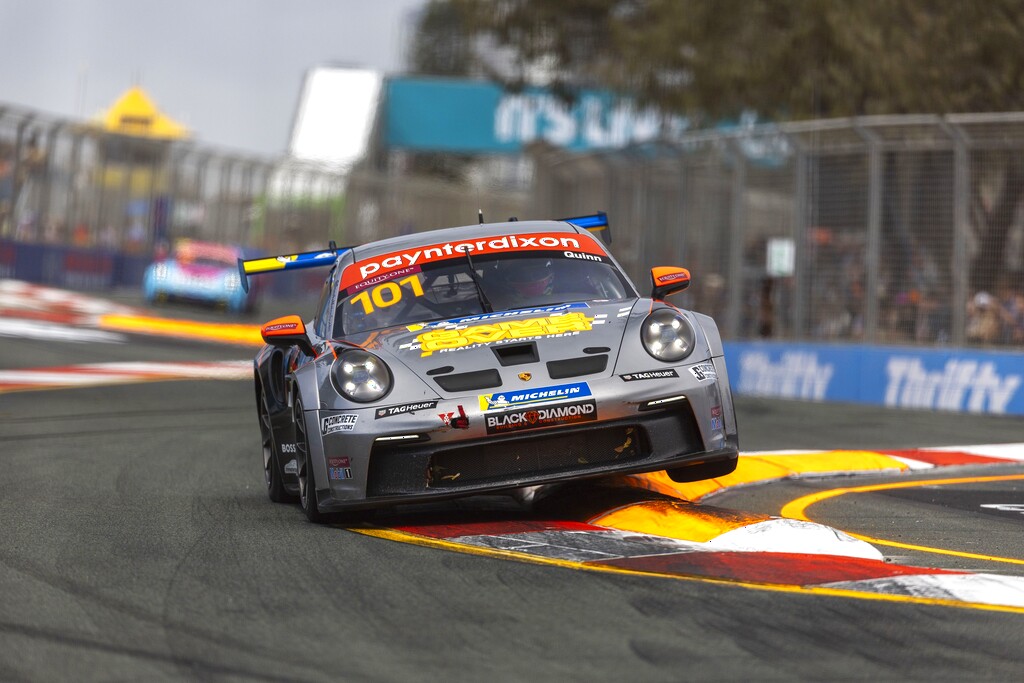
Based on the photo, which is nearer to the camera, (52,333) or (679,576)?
(679,576)

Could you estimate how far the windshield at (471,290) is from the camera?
7398 millimetres

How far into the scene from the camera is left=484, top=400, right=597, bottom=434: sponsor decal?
6316mm

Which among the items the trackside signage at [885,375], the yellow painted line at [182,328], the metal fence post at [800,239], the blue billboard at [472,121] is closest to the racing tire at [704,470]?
the trackside signage at [885,375]

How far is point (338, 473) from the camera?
650cm

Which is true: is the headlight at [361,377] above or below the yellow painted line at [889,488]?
above

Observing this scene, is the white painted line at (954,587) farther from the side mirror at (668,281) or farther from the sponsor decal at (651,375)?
the side mirror at (668,281)

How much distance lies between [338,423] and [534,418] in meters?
0.79

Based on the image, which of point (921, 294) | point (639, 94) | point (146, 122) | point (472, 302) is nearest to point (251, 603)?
point (472, 302)

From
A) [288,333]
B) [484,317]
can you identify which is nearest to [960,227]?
[484,317]

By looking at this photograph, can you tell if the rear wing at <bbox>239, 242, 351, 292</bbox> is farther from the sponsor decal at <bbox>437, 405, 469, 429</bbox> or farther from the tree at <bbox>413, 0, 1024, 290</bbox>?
the tree at <bbox>413, 0, 1024, 290</bbox>

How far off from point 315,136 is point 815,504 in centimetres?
4968

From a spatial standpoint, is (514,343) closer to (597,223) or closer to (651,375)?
(651,375)

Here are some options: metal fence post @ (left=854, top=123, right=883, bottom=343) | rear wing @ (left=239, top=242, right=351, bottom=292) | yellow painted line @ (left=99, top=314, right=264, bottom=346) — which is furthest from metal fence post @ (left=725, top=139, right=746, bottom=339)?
rear wing @ (left=239, top=242, right=351, bottom=292)

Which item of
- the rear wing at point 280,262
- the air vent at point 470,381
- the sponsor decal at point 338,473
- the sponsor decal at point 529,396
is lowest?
the sponsor decal at point 338,473
